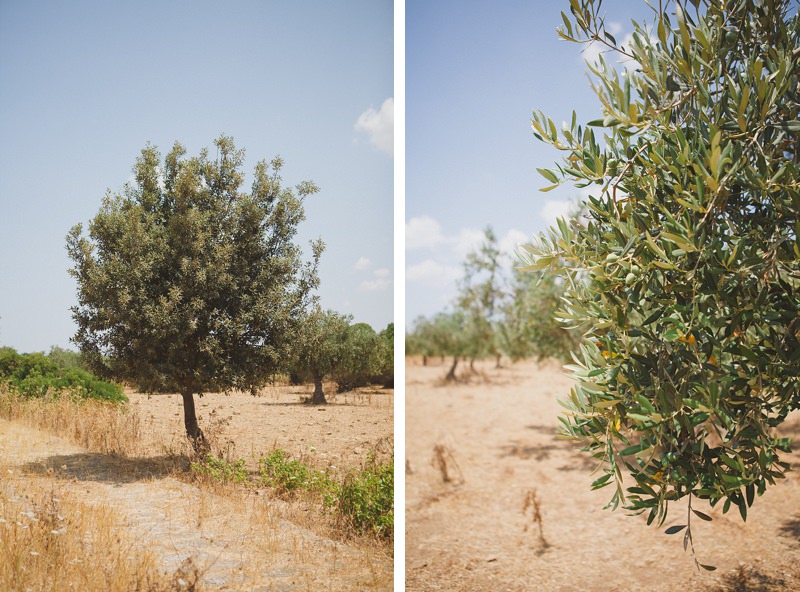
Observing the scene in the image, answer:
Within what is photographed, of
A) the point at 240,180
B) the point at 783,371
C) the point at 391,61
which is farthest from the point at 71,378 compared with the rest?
the point at 783,371

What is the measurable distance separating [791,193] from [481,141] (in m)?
6.95

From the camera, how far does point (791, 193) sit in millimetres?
1802

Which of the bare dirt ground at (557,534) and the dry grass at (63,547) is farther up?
the dry grass at (63,547)

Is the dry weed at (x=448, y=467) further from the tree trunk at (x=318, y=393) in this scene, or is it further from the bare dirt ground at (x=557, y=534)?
the tree trunk at (x=318, y=393)

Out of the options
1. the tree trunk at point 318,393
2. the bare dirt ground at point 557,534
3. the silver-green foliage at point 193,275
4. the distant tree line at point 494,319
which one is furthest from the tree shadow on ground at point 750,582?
the silver-green foliage at point 193,275

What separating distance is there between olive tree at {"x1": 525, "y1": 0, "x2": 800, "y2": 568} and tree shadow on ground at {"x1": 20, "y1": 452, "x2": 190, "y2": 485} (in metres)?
2.05

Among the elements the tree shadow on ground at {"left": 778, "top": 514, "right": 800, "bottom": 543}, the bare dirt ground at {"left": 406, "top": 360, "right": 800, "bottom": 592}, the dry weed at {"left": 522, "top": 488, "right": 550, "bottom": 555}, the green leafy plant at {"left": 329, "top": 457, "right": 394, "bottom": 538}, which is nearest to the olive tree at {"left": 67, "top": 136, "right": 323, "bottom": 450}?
the green leafy plant at {"left": 329, "top": 457, "right": 394, "bottom": 538}

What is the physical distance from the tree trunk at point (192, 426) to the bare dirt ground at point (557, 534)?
2354 mm

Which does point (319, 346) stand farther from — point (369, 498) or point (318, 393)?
point (369, 498)

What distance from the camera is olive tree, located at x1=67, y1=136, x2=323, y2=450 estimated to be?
2.82 meters

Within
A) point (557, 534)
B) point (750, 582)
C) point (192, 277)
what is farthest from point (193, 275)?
point (557, 534)

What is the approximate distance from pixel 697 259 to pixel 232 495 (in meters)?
2.54

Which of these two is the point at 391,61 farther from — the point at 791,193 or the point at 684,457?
the point at 684,457

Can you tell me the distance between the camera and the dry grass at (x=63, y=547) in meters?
2.39
